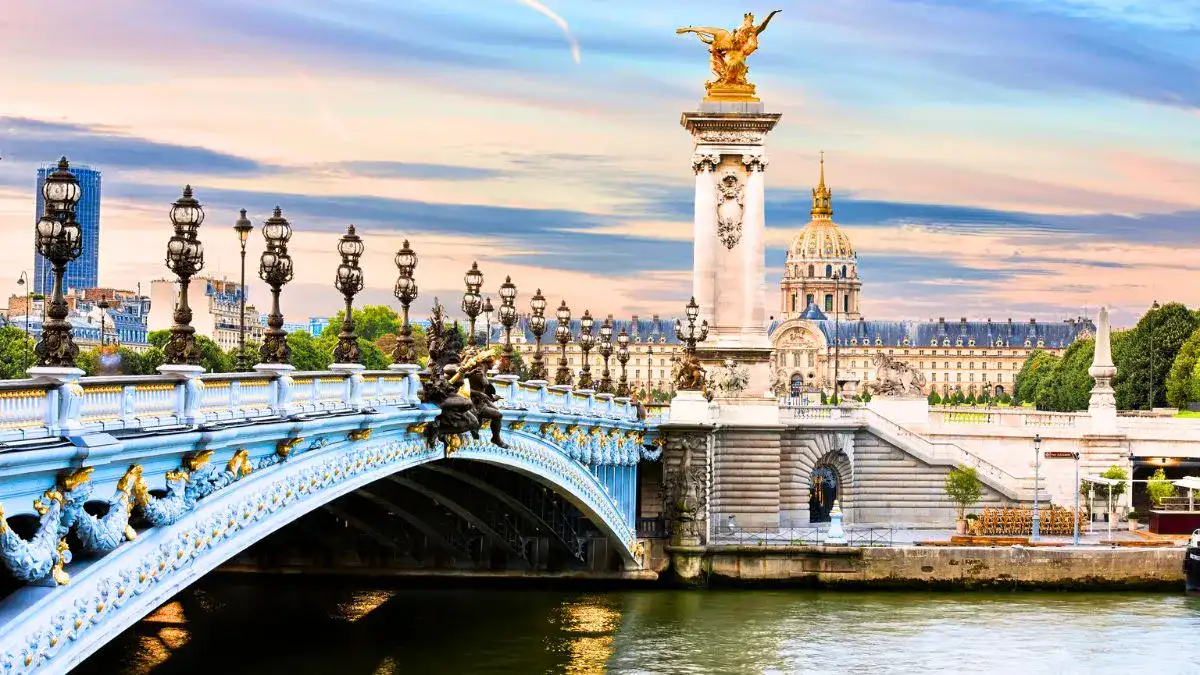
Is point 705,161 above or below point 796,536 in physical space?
above

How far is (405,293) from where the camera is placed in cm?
3159

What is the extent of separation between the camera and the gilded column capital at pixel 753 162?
6875 centimetres

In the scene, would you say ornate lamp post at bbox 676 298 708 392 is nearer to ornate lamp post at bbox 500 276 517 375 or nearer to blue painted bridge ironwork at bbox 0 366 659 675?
ornate lamp post at bbox 500 276 517 375

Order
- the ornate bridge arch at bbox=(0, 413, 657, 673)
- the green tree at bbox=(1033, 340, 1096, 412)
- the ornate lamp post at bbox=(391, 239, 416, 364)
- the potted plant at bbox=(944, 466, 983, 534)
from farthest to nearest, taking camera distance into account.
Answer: the green tree at bbox=(1033, 340, 1096, 412) < the potted plant at bbox=(944, 466, 983, 534) < the ornate lamp post at bbox=(391, 239, 416, 364) < the ornate bridge arch at bbox=(0, 413, 657, 673)

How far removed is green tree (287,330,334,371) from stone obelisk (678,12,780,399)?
13753 millimetres

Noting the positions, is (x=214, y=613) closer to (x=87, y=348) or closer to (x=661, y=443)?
(x=87, y=348)

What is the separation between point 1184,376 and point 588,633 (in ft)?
218

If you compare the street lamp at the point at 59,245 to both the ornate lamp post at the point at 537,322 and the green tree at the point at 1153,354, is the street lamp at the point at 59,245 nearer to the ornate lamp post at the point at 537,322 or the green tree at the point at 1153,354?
the ornate lamp post at the point at 537,322

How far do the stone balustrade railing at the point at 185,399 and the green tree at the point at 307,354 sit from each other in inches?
1387

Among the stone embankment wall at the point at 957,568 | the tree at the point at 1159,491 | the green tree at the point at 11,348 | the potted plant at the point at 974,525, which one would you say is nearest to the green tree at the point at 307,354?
the green tree at the point at 11,348

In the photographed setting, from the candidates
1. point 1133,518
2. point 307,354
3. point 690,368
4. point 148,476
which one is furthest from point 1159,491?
point 148,476

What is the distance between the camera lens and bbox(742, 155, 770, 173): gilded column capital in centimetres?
6875

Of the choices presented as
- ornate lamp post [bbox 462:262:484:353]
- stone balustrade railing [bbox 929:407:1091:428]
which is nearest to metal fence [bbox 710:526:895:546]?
stone balustrade railing [bbox 929:407:1091:428]

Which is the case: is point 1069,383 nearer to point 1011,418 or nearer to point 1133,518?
point 1011,418
